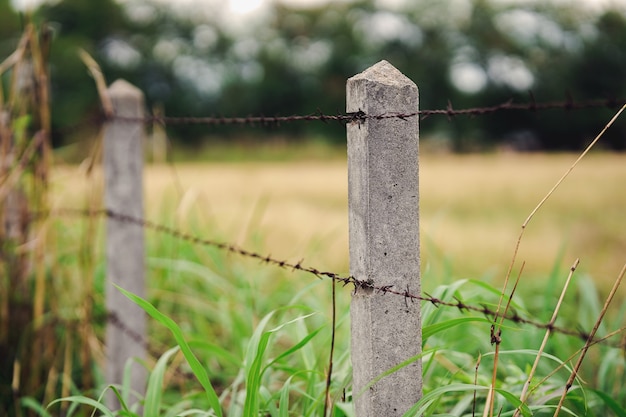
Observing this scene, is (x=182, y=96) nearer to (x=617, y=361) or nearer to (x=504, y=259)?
(x=504, y=259)

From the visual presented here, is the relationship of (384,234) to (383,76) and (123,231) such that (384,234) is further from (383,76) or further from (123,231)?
(123,231)

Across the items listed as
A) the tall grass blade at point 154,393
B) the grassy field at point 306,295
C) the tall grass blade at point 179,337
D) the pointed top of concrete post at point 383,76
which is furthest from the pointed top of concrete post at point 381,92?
the tall grass blade at point 154,393

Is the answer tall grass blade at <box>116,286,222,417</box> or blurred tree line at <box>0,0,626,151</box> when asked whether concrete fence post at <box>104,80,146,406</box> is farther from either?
blurred tree line at <box>0,0,626,151</box>

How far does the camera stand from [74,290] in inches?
115

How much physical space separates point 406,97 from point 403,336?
48 cm

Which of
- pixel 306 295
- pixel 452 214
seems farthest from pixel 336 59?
pixel 306 295

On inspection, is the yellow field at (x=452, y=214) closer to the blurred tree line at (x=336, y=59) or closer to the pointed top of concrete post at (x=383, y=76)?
the pointed top of concrete post at (x=383, y=76)

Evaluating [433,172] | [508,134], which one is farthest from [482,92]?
[433,172]

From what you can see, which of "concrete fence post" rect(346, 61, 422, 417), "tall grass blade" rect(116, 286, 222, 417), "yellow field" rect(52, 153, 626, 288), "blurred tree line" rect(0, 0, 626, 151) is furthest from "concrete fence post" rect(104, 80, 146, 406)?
"blurred tree line" rect(0, 0, 626, 151)

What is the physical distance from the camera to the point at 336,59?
111ft

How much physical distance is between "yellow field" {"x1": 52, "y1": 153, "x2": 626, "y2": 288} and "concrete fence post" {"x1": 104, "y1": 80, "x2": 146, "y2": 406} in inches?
8.5

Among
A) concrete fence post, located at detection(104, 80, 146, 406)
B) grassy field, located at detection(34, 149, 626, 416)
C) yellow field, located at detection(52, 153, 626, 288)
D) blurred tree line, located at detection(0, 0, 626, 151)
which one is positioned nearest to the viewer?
grassy field, located at detection(34, 149, 626, 416)

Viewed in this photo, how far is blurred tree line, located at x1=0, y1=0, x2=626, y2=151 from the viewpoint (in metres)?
26.8

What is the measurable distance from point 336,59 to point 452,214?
25.9 metres
